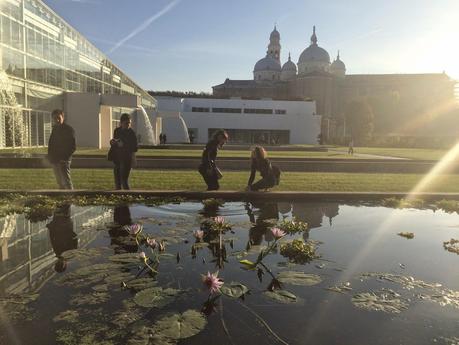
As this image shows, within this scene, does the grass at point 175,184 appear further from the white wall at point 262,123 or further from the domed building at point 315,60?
the domed building at point 315,60

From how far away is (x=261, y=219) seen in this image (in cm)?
666

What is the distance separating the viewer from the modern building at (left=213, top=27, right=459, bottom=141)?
84312 mm

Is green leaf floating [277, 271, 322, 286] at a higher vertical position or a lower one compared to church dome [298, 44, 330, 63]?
lower

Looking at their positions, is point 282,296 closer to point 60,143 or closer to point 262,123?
point 60,143

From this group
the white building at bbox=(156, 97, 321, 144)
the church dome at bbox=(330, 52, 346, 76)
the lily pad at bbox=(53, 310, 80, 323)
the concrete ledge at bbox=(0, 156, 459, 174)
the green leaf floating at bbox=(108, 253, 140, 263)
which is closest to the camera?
the lily pad at bbox=(53, 310, 80, 323)

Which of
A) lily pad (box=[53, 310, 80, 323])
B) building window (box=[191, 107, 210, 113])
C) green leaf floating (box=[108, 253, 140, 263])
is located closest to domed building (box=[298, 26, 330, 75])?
building window (box=[191, 107, 210, 113])

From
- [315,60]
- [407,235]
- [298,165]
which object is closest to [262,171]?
[407,235]

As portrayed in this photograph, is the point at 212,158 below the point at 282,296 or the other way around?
the other way around

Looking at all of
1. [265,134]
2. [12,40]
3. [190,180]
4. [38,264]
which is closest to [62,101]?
[12,40]

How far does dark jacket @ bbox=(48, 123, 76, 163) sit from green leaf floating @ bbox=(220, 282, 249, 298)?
5.47 m

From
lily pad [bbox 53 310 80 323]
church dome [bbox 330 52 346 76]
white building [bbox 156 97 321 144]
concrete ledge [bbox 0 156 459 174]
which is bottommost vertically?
lily pad [bbox 53 310 80 323]

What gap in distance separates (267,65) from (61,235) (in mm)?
106571

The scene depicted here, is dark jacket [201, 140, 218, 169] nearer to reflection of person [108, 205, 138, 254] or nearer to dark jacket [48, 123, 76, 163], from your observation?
reflection of person [108, 205, 138, 254]

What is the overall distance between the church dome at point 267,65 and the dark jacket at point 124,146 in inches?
4035
